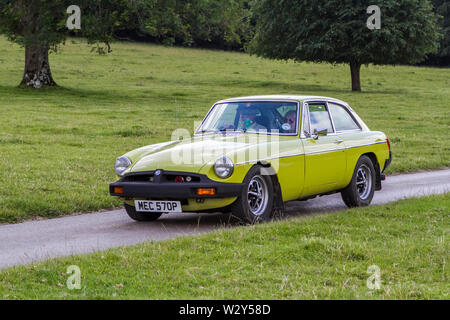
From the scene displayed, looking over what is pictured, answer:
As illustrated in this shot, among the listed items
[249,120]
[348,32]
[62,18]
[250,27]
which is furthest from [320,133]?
[250,27]

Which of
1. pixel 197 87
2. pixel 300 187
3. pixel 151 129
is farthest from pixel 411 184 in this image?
pixel 197 87

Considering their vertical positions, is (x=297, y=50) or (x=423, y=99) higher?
(x=297, y=50)

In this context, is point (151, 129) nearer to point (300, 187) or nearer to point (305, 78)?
point (300, 187)

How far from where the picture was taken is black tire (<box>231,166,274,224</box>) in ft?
27.6

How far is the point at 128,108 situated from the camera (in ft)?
91.1

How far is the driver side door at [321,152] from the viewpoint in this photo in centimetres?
938

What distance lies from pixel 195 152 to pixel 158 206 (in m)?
0.81

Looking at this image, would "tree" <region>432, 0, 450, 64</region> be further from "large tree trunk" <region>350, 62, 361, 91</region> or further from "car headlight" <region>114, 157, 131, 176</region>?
"car headlight" <region>114, 157, 131, 176</region>

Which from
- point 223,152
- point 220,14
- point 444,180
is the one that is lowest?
point 444,180

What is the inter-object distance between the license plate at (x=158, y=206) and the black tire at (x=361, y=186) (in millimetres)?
2859

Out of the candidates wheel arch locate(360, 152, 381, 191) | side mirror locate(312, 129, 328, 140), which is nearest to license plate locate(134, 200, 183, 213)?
side mirror locate(312, 129, 328, 140)

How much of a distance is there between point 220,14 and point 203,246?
2637 cm

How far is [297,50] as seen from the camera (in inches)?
1703

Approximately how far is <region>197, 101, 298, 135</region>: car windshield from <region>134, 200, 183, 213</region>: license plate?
168 cm
